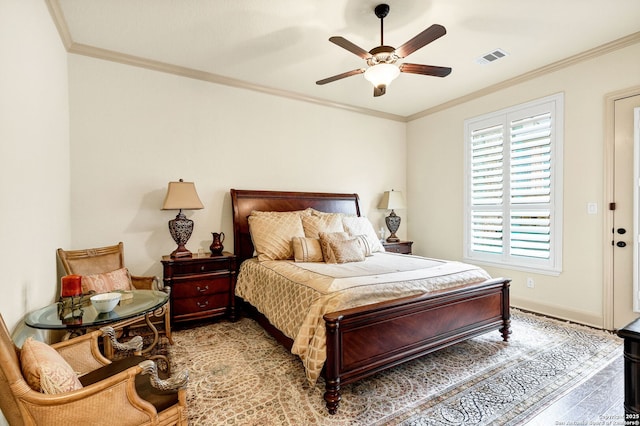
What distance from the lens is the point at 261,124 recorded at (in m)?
4.25

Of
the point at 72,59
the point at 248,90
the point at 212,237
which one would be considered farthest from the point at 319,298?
the point at 72,59

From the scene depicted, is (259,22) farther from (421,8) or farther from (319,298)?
(319,298)

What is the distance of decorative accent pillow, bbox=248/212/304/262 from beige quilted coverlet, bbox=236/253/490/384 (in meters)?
0.14

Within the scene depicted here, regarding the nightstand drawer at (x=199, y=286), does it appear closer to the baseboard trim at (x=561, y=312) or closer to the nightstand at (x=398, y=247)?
the nightstand at (x=398, y=247)

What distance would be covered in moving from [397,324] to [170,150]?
3100 mm

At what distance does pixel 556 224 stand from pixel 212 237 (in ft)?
13.4

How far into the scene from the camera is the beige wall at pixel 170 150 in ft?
10.7

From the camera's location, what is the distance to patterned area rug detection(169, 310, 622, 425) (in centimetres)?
193

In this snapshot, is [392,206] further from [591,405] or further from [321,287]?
[591,405]

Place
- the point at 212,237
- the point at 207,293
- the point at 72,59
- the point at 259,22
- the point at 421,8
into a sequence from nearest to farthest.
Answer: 1. the point at 421,8
2. the point at 259,22
3. the point at 72,59
4. the point at 207,293
5. the point at 212,237

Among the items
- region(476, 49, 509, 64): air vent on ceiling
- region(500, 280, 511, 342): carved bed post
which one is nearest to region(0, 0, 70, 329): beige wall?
region(500, 280, 511, 342): carved bed post

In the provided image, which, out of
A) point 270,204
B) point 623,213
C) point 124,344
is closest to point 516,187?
point 623,213

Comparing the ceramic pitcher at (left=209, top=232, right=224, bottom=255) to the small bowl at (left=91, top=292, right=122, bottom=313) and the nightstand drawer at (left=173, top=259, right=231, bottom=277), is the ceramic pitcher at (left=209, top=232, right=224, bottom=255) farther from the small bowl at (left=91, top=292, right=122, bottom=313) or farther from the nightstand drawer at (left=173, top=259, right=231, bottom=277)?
the small bowl at (left=91, top=292, right=122, bottom=313)

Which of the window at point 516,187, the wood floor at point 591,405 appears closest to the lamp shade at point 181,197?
the wood floor at point 591,405
